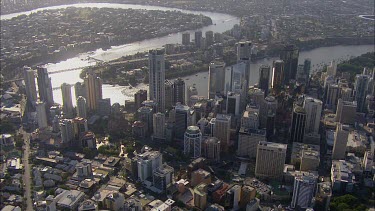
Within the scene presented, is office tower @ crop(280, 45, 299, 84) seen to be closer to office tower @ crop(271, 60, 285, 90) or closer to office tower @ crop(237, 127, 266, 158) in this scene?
office tower @ crop(271, 60, 285, 90)

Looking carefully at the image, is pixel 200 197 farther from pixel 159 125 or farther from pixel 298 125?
pixel 298 125

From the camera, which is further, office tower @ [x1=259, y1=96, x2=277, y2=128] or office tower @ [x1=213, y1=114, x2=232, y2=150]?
office tower @ [x1=259, y1=96, x2=277, y2=128]

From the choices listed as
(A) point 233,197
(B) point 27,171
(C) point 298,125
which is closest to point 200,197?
(A) point 233,197

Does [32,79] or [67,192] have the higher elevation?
[32,79]

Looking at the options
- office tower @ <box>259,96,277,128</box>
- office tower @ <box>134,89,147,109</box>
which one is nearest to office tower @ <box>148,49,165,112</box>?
office tower @ <box>134,89,147,109</box>

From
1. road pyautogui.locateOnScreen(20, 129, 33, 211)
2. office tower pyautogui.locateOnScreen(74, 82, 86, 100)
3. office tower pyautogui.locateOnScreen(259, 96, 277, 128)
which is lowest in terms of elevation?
road pyautogui.locateOnScreen(20, 129, 33, 211)

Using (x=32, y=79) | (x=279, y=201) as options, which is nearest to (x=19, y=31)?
(x=32, y=79)

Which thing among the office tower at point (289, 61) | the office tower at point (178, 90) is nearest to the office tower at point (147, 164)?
the office tower at point (178, 90)

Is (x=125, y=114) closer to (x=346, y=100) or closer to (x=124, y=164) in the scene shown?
(x=124, y=164)
